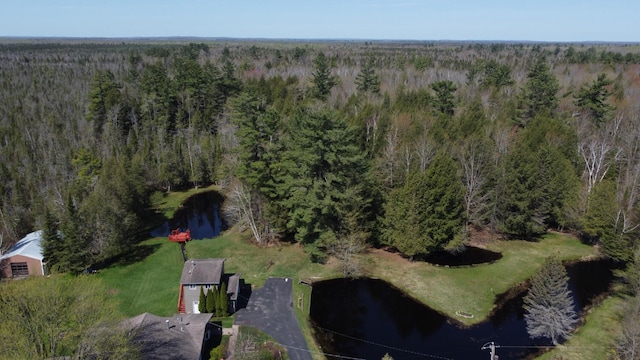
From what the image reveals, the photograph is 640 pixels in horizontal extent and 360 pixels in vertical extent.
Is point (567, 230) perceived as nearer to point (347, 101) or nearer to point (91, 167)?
point (347, 101)

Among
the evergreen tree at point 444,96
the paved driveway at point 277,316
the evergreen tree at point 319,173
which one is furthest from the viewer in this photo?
the evergreen tree at point 444,96

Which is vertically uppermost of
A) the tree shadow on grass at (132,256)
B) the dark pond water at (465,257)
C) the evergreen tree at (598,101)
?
the evergreen tree at (598,101)

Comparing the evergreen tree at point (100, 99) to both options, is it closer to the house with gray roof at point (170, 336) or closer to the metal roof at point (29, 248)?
the metal roof at point (29, 248)

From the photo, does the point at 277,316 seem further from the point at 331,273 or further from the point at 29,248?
the point at 29,248

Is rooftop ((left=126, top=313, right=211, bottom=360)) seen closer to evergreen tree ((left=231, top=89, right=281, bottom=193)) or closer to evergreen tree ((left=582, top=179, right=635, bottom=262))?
evergreen tree ((left=231, top=89, right=281, bottom=193))

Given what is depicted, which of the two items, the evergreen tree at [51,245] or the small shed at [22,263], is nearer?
the evergreen tree at [51,245]

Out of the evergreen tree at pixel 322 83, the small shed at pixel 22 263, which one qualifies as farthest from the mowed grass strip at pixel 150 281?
the evergreen tree at pixel 322 83

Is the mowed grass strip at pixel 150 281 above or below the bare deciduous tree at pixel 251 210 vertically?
below
